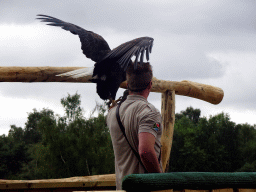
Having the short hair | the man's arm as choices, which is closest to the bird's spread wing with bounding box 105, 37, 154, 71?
the short hair

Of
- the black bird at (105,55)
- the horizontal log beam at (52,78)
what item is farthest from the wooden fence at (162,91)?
the black bird at (105,55)

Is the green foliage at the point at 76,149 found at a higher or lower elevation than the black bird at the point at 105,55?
lower

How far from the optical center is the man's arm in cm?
179

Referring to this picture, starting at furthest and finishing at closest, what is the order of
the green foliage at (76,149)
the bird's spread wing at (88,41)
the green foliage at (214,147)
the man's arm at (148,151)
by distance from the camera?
the green foliage at (214,147), the green foliage at (76,149), the bird's spread wing at (88,41), the man's arm at (148,151)

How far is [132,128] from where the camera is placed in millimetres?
1941

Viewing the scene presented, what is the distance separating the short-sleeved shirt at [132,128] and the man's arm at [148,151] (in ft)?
0.10

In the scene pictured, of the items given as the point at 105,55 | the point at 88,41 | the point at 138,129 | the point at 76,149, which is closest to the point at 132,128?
the point at 138,129

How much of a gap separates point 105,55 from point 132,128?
64.4 inches

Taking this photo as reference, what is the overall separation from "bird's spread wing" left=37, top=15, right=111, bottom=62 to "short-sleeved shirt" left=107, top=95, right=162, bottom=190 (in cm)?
161

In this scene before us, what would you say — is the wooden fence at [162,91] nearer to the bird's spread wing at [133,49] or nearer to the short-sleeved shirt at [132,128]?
the bird's spread wing at [133,49]

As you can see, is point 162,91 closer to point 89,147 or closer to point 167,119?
point 167,119

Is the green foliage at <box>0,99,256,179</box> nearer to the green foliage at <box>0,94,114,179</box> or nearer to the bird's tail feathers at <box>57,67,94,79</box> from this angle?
the green foliage at <box>0,94,114,179</box>

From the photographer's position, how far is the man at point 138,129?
5.97ft

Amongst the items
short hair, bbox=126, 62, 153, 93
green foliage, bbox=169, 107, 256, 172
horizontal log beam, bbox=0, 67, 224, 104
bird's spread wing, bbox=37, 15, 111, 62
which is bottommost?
green foliage, bbox=169, 107, 256, 172
